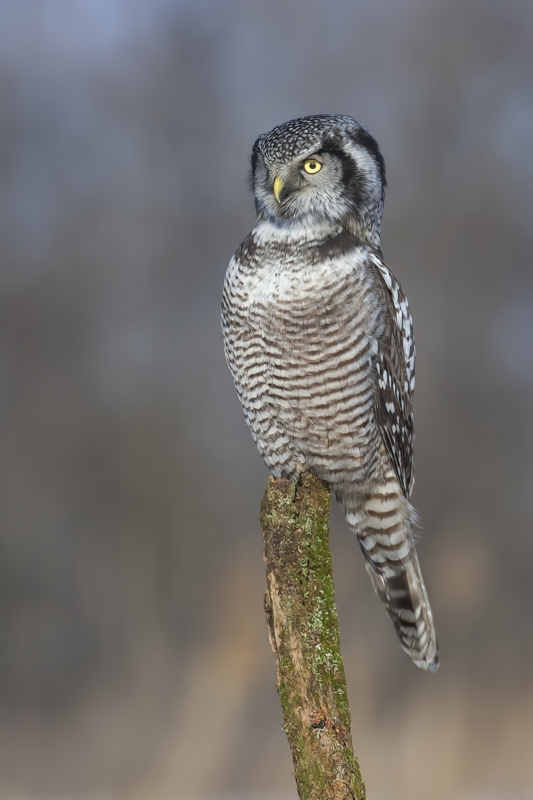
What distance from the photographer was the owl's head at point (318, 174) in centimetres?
261

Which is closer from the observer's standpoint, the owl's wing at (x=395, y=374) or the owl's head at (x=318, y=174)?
the owl's head at (x=318, y=174)

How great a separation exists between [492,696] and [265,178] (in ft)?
14.9

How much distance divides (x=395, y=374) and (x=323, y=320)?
0.41 metres

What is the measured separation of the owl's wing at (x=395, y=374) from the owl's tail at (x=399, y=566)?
4.9 inches

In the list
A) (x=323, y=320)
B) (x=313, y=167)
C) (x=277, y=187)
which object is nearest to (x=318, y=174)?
(x=313, y=167)

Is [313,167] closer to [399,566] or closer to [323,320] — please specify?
[323,320]

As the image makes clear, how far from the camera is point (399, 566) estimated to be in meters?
3.05

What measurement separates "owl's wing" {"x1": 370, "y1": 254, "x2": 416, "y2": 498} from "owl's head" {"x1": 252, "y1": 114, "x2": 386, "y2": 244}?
0.66 ft

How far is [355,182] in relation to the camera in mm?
2727

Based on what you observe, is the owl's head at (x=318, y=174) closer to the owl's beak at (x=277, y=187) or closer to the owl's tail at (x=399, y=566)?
the owl's beak at (x=277, y=187)

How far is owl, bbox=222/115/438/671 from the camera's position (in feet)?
8.52

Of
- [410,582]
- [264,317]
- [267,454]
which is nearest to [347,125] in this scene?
[264,317]

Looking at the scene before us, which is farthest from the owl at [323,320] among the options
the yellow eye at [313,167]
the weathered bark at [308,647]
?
the weathered bark at [308,647]

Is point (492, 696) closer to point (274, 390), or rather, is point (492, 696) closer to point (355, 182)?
point (274, 390)
